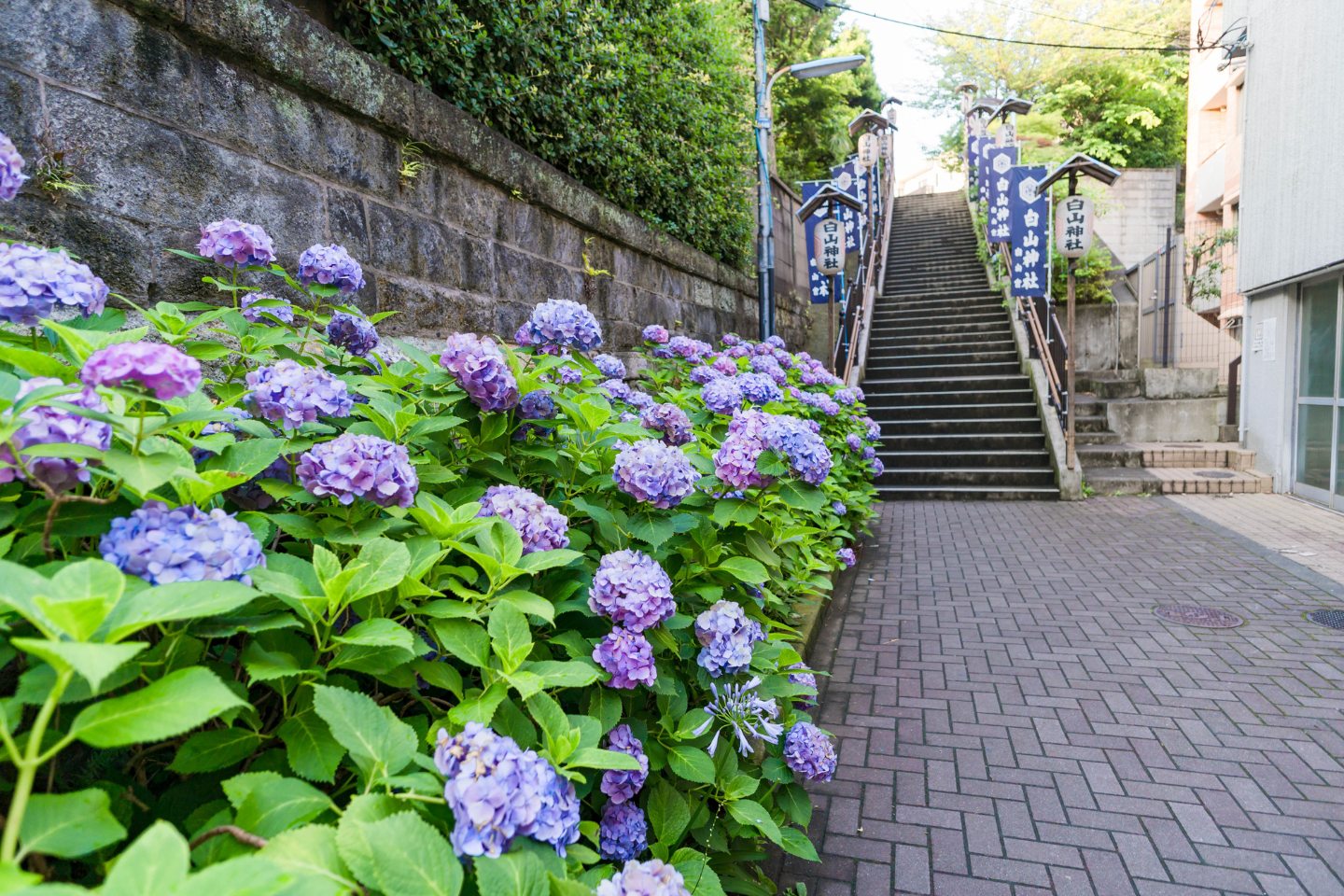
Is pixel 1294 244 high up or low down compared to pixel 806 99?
down

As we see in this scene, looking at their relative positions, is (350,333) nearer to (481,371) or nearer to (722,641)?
(481,371)

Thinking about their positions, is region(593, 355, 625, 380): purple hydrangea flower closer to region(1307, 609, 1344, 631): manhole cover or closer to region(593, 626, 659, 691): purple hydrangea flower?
region(593, 626, 659, 691): purple hydrangea flower

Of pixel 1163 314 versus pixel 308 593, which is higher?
pixel 1163 314

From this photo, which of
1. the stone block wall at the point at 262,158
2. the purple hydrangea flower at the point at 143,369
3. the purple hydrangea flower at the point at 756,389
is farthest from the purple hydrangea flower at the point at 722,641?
the stone block wall at the point at 262,158

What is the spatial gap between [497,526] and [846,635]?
3.83m

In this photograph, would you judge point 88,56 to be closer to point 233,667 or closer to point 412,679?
point 233,667

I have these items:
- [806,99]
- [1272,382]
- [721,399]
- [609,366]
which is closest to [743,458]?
[721,399]

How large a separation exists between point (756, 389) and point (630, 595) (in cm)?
204

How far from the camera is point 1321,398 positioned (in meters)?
8.76

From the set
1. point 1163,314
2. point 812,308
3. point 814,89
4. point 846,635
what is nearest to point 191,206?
point 846,635

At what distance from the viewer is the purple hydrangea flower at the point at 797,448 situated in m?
2.12

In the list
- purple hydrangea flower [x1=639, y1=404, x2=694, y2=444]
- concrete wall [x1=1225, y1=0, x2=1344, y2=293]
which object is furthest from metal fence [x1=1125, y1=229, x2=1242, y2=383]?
purple hydrangea flower [x1=639, y1=404, x2=694, y2=444]

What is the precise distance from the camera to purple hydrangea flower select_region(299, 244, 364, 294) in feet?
Result: 7.29

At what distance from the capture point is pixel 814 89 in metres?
21.2
